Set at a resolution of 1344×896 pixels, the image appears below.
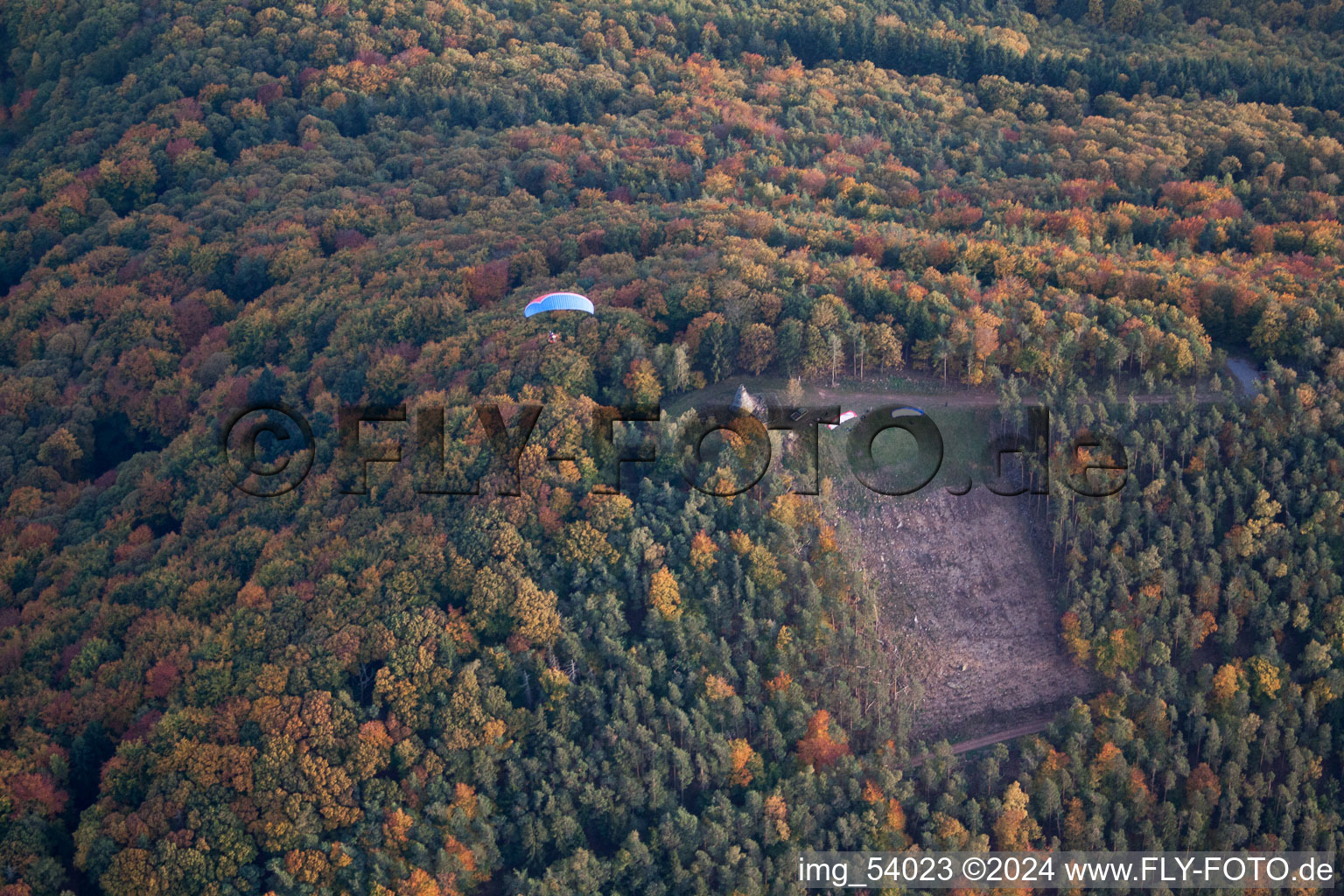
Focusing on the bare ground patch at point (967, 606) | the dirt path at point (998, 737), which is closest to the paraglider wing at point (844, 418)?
the bare ground patch at point (967, 606)

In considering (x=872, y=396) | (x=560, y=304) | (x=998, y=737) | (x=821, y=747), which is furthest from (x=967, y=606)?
(x=560, y=304)

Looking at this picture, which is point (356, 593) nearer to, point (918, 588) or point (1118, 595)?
point (918, 588)

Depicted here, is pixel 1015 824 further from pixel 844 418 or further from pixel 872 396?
pixel 872 396

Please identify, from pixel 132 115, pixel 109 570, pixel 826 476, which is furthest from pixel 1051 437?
pixel 132 115

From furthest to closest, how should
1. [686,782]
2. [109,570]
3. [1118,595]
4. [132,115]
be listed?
[132,115] < [109,570] < [1118,595] < [686,782]

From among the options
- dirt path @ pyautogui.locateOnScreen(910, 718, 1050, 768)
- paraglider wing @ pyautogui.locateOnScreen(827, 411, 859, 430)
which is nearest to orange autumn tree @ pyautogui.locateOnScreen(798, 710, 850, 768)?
dirt path @ pyautogui.locateOnScreen(910, 718, 1050, 768)

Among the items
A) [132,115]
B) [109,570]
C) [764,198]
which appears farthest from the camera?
[132,115]

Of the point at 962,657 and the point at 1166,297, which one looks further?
the point at 1166,297
